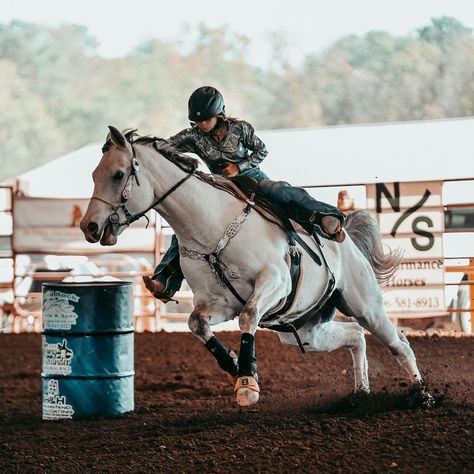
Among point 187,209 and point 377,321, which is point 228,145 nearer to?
point 187,209

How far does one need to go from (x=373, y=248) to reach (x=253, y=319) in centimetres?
180

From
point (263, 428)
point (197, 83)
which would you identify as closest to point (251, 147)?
point (263, 428)

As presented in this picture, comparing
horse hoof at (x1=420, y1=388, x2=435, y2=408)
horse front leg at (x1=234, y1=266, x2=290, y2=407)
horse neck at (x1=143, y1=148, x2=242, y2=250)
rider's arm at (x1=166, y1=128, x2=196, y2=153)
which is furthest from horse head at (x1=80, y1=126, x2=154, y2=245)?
horse hoof at (x1=420, y1=388, x2=435, y2=408)

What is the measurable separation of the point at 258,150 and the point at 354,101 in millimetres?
18374

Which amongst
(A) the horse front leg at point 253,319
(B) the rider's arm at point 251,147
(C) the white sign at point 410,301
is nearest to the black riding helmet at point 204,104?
(B) the rider's arm at point 251,147

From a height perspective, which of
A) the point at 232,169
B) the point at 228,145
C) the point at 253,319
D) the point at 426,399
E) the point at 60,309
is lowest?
the point at 426,399

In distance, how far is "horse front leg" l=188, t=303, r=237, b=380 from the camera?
5020 millimetres

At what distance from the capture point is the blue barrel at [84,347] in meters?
6.49

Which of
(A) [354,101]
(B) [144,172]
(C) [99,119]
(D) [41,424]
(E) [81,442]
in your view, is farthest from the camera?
→ (C) [99,119]

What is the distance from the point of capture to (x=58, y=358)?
655cm

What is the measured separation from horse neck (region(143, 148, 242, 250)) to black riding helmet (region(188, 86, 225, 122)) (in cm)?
38

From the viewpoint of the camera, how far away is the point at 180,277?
5.60 meters

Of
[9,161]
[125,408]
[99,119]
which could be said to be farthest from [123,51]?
[125,408]

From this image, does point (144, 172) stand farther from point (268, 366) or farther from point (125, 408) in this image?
point (268, 366)
